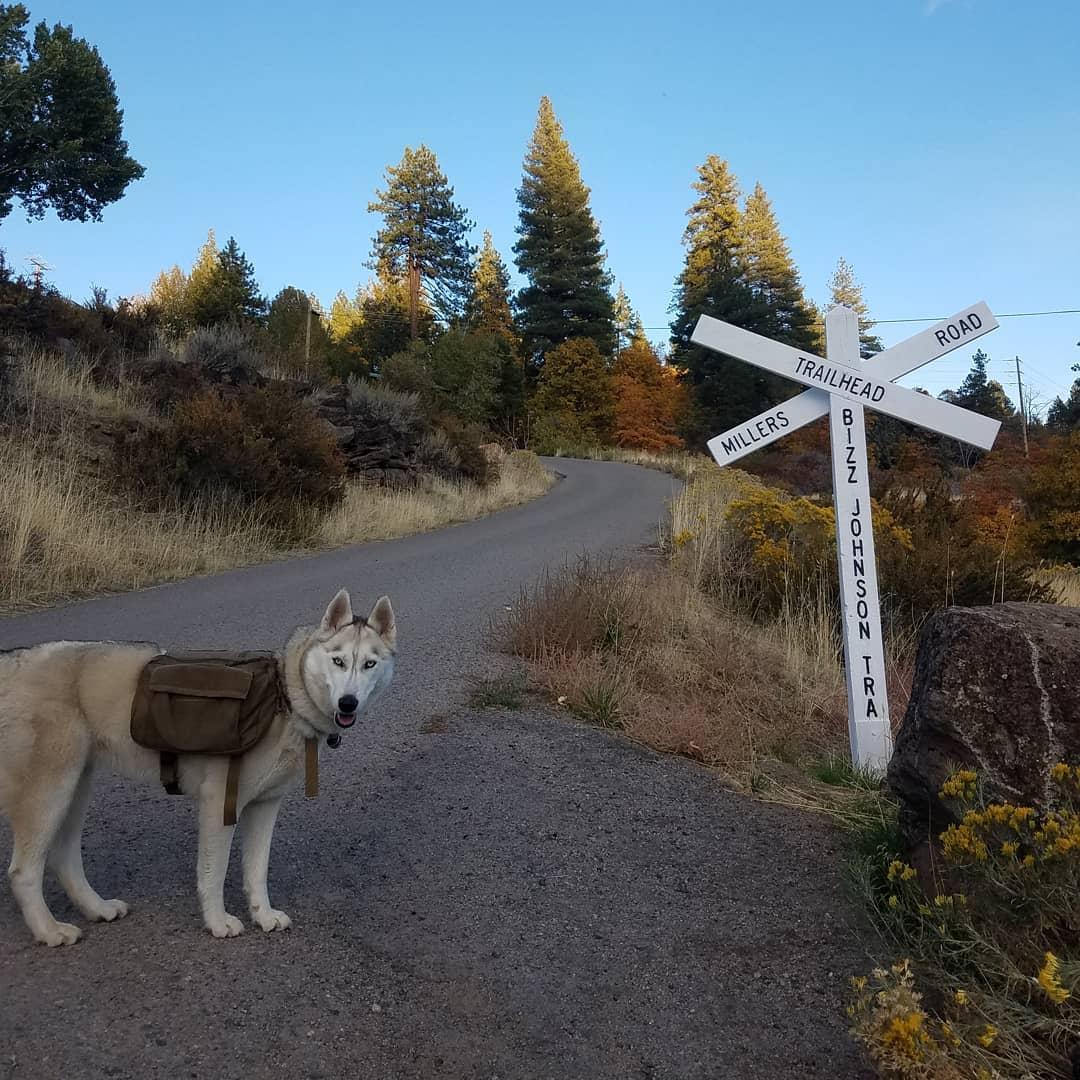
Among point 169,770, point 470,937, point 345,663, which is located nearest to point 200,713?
point 169,770

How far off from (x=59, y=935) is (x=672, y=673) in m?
4.61

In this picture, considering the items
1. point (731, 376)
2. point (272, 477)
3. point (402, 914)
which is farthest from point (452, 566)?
point (731, 376)

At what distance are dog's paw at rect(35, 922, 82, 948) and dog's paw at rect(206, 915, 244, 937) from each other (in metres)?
0.47

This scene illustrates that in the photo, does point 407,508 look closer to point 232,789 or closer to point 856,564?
point 856,564

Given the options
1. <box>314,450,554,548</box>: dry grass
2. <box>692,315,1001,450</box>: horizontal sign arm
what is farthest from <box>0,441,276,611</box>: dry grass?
<box>692,315,1001,450</box>: horizontal sign arm

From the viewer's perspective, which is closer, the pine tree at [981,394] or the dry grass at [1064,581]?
the dry grass at [1064,581]

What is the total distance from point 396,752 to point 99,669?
2.40 metres

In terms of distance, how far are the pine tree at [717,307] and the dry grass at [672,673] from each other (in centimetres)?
3394

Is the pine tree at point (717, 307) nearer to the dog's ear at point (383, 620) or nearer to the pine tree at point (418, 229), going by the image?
the pine tree at point (418, 229)

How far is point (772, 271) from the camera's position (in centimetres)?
5534

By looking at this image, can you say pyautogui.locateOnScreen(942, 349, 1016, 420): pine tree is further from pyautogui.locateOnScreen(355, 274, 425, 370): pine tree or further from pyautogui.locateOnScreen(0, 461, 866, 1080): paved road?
pyautogui.locateOnScreen(0, 461, 866, 1080): paved road

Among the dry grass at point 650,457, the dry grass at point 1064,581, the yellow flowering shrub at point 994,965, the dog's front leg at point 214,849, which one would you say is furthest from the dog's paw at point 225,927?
the dry grass at point 650,457

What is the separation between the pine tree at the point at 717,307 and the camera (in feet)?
156

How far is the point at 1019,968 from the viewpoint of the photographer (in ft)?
9.00
